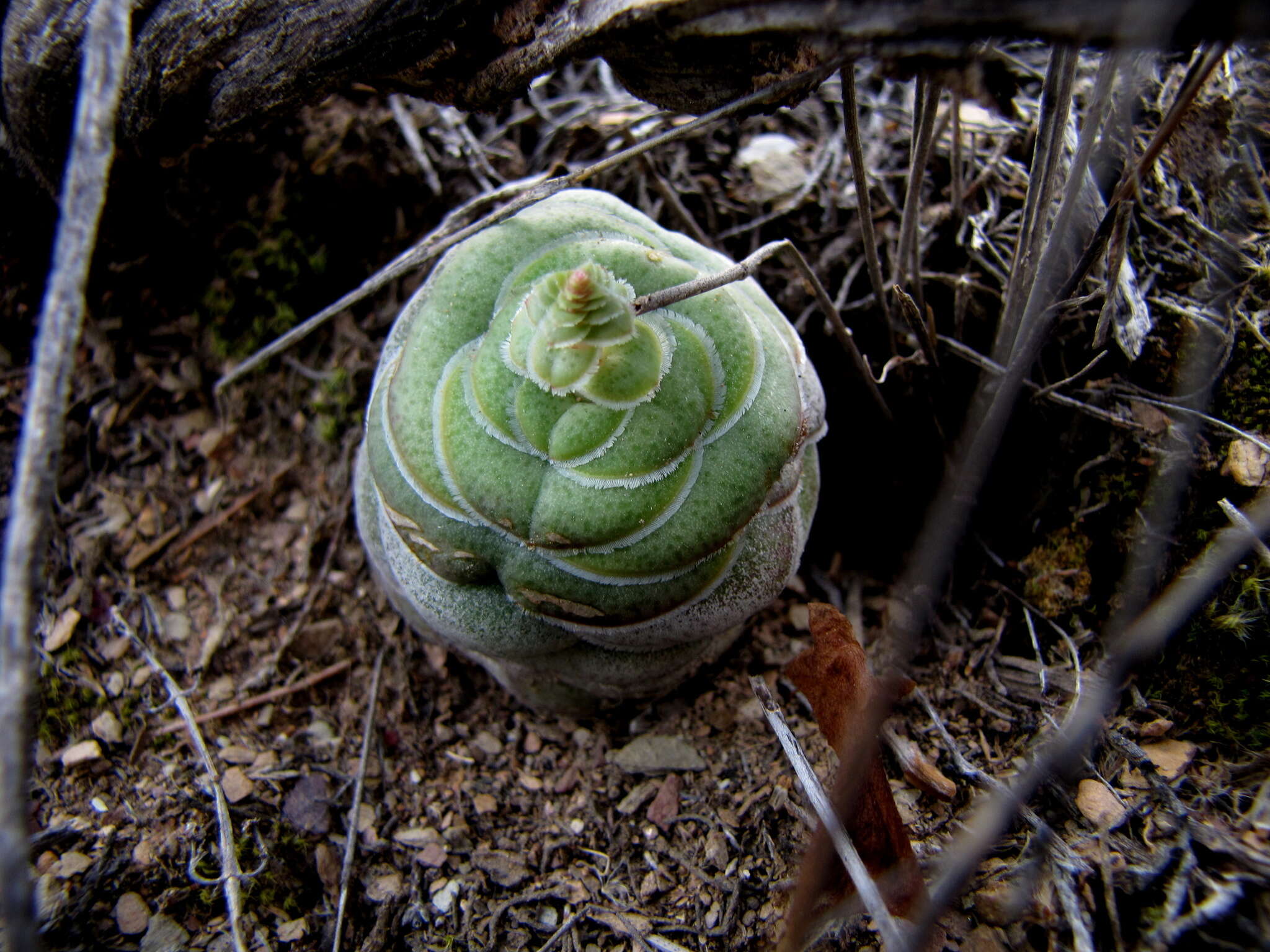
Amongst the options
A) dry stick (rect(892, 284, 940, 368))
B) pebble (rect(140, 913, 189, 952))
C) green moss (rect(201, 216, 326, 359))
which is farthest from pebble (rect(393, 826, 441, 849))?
dry stick (rect(892, 284, 940, 368))

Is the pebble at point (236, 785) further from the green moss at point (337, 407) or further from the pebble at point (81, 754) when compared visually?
the green moss at point (337, 407)

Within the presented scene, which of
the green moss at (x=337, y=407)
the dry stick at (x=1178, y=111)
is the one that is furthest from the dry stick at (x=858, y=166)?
the green moss at (x=337, y=407)

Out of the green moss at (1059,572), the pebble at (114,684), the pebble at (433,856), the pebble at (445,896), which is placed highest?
the pebble at (114,684)

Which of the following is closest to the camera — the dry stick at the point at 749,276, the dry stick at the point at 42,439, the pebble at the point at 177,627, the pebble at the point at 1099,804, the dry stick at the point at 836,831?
the dry stick at the point at 42,439

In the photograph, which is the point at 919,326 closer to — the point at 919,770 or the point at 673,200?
the point at 673,200

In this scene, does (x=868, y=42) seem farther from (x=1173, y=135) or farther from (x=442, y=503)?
(x=1173, y=135)

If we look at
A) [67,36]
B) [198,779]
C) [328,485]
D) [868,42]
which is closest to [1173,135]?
[868,42]

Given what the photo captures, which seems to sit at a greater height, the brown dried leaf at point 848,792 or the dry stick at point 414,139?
the dry stick at point 414,139
